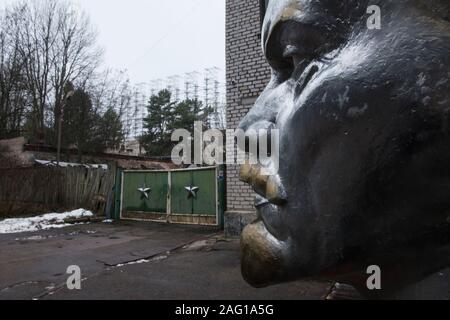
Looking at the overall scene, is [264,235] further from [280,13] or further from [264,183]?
[280,13]

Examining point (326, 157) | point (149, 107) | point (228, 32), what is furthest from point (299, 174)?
point (149, 107)

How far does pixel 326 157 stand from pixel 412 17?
0.28 m

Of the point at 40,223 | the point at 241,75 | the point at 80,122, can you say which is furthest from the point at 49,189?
the point at 80,122

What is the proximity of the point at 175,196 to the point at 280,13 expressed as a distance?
978 centimetres

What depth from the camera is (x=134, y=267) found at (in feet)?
17.6

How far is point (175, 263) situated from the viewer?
557cm

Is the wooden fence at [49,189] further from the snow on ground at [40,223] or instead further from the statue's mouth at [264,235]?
the statue's mouth at [264,235]

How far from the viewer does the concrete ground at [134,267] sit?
3.96 meters

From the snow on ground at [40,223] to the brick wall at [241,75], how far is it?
580 centimetres

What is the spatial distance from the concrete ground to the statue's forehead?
3.20 metres

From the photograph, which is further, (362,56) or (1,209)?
(1,209)

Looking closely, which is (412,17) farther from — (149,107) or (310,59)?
(149,107)

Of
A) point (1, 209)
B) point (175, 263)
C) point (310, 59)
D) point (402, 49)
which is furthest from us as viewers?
point (1, 209)

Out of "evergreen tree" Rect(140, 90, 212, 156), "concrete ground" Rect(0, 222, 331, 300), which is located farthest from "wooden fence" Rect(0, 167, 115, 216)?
"evergreen tree" Rect(140, 90, 212, 156)
